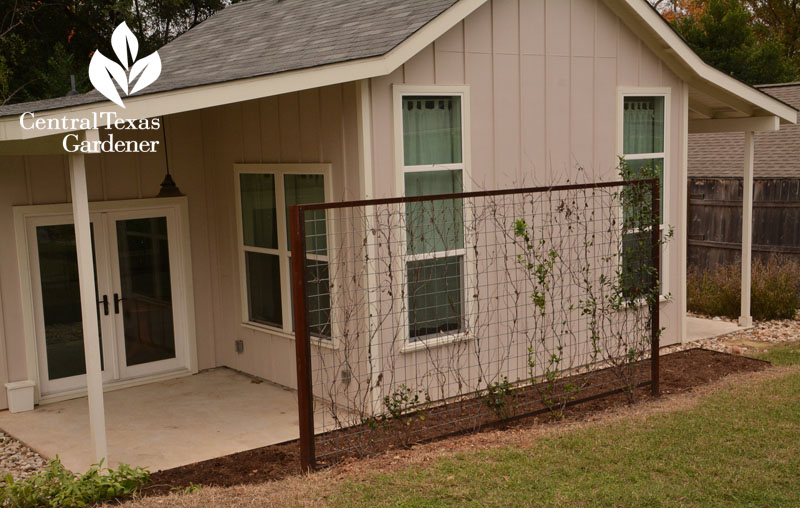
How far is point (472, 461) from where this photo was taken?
5812 mm

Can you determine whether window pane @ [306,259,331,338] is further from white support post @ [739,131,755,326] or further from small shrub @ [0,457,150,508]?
white support post @ [739,131,755,326]

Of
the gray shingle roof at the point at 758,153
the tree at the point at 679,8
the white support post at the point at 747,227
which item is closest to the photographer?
the white support post at the point at 747,227

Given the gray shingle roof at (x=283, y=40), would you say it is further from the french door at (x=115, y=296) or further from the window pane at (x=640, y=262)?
the window pane at (x=640, y=262)

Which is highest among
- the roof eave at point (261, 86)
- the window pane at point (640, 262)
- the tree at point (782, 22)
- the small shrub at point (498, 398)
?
the tree at point (782, 22)

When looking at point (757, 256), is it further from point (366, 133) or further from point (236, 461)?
point (236, 461)

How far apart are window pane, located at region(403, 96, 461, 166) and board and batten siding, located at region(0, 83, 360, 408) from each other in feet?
1.97

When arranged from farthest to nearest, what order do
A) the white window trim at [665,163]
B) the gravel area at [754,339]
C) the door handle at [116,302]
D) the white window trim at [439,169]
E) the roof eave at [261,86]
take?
1. the gravel area at [754,339]
2. the white window trim at [665,163]
3. the door handle at [116,302]
4. the white window trim at [439,169]
5. the roof eave at [261,86]

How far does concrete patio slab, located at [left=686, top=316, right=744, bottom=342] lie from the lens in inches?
427

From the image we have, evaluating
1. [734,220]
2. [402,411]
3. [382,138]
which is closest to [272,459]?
[402,411]

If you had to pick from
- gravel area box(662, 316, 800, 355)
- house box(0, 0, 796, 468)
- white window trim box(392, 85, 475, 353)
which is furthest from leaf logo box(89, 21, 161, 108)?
gravel area box(662, 316, 800, 355)

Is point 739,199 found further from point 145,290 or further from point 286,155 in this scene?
point 145,290

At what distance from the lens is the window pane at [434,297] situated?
768 cm

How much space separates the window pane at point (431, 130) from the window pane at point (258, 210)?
1720mm

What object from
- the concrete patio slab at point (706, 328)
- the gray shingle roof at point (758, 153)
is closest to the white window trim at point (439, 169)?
the concrete patio slab at point (706, 328)
